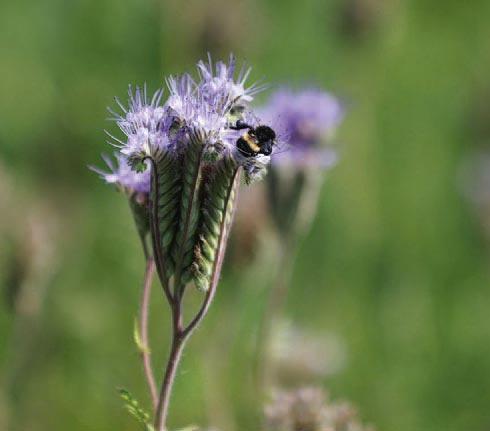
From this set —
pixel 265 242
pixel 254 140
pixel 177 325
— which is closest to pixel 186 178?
pixel 254 140

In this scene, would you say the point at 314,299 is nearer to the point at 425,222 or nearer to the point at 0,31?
the point at 425,222

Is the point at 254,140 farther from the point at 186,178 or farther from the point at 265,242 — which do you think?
the point at 265,242

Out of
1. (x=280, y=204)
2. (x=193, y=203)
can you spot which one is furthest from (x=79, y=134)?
(x=193, y=203)

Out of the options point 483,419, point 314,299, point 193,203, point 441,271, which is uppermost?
point 441,271

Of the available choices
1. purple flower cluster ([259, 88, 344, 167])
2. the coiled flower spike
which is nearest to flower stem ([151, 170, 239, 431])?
the coiled flower spike

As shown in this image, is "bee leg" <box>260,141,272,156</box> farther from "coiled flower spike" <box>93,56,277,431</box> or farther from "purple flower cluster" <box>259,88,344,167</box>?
"purple flower cluster" <box>259,88,344,167</box>

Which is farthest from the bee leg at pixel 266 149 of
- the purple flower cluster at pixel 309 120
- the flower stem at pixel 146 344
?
the purple flower cluster at pixel 309 120

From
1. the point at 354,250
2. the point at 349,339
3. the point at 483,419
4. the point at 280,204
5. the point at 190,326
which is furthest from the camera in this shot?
the point at 354,250

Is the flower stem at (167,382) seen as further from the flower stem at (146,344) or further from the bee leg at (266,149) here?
the bee leg at (266,149)
